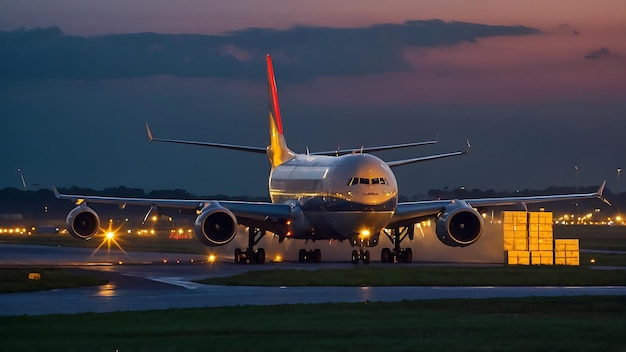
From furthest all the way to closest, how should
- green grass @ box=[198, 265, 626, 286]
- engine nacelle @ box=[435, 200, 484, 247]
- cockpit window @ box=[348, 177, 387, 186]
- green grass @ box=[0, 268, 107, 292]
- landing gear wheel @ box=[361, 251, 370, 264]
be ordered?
1. engine nacelle @ box=[435, 200, 484, 247]
2. landing gear wheel @ box=[361, 251, 370, 264]
3. cockpit window @ box=[348, 177, 387, 186]
4. green grass @ box=[198, 265, 626, 286]
5. green grass @ box=[0, 268, 107, 292]

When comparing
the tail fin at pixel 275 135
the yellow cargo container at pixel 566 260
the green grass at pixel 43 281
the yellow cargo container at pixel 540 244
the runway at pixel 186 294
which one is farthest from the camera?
the tail fin at pixel 275 135

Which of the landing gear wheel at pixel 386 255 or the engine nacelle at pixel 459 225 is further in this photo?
the landing gear wheel at pixel 386 255

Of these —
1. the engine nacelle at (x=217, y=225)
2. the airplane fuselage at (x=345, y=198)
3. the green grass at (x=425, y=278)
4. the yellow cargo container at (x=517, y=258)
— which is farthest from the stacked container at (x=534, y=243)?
the engine nacelle at (x=217, y=225)

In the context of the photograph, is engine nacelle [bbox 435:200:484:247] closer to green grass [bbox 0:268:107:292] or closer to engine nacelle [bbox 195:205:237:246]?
engine nacelle [bbox 195:205:237:246]

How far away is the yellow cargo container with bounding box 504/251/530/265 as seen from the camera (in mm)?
52250

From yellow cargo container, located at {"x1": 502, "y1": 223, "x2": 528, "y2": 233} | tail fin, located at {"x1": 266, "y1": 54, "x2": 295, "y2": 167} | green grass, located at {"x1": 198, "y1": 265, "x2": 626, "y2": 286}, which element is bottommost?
green grass, located at {"x1": 198, "y1": 265, "x2": 626, "y2": 286}

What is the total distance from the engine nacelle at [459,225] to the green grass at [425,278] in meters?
10.4

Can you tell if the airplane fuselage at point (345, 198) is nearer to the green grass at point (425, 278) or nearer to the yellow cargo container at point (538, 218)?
the yellow cargo container at point (538, 218)

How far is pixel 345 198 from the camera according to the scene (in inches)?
1999

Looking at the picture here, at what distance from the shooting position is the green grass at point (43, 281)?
34.8 m

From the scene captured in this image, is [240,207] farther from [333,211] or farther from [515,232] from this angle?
[515,232]

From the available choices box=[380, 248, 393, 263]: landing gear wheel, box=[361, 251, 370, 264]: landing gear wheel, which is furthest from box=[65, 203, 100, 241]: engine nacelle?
box=[361, 251, 370, 264]: landing gear wheel

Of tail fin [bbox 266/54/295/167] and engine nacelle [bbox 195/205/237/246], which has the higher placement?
tail fin [bbox 266/54/295/167]

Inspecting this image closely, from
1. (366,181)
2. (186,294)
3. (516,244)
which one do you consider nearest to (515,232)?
(516,244)
